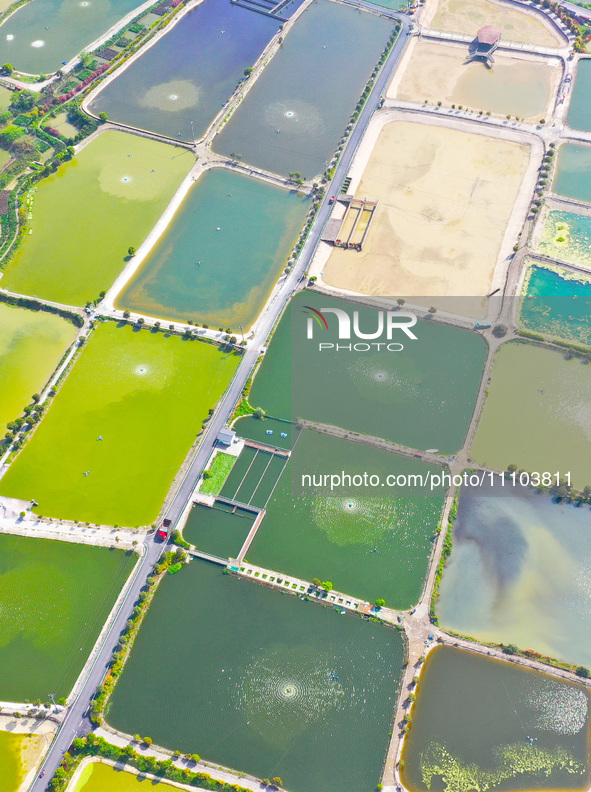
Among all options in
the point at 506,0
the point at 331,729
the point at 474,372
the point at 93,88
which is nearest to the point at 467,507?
the point at 474,372

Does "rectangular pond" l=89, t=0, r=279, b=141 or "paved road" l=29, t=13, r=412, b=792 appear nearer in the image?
"paved road" l=29, t=13, r=412, b=792

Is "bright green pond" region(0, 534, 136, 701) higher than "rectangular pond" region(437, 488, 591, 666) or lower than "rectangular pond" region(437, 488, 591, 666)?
lower

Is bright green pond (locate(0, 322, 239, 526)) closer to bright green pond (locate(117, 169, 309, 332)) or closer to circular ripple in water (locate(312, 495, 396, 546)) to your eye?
bright green pond (locate(117, 169, 309, 332))

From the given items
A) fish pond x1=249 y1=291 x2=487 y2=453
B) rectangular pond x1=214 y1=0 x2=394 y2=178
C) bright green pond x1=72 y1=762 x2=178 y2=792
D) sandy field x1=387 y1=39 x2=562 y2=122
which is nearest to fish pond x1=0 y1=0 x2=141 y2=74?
rectangular pond x1=214 y1=0 x2=394 y2=178

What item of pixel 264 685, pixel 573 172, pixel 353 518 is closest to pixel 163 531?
pixel 264 685

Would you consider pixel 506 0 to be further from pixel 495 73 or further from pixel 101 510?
pixel 101 510

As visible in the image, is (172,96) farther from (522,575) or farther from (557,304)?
(522,575)
